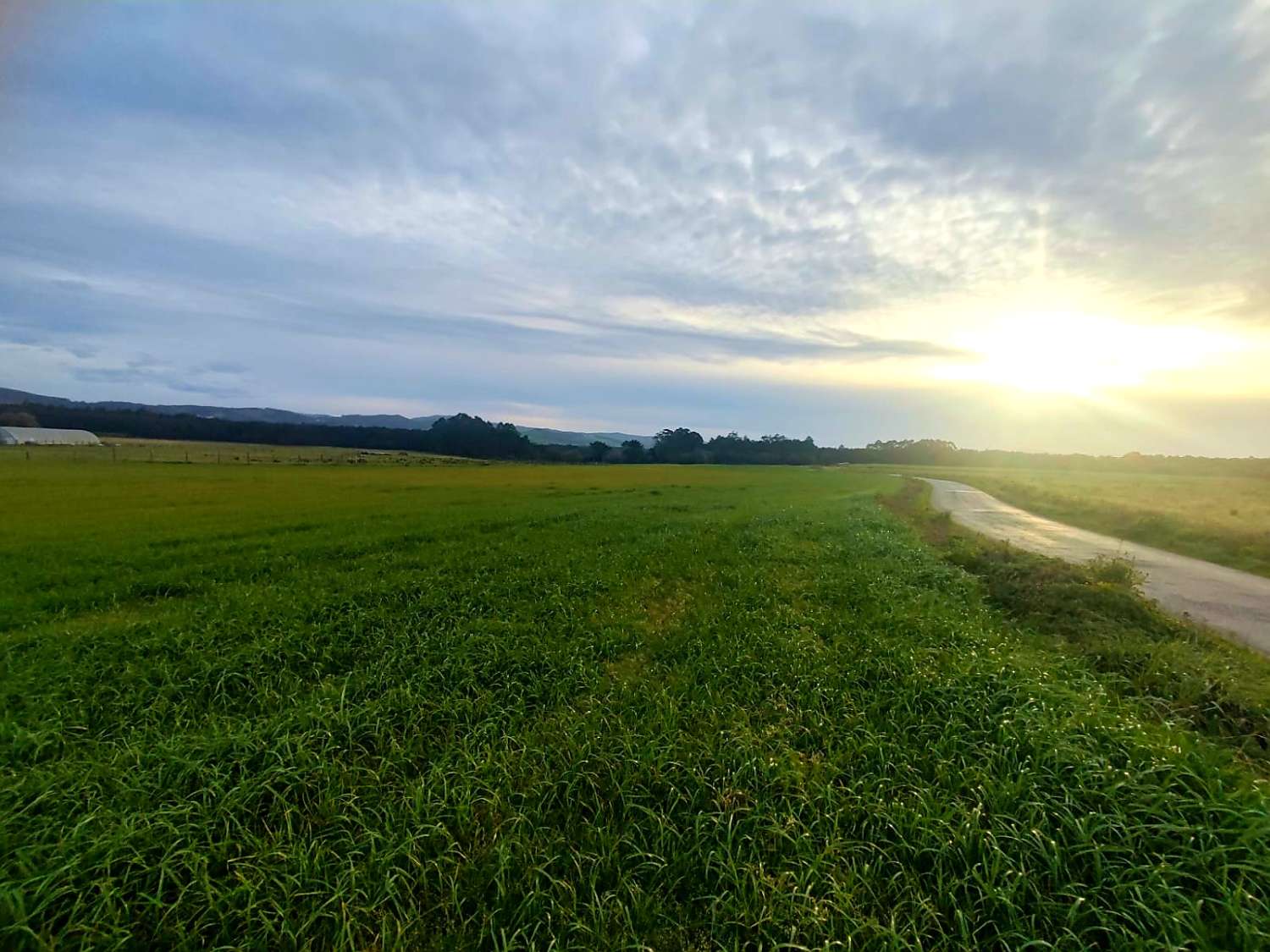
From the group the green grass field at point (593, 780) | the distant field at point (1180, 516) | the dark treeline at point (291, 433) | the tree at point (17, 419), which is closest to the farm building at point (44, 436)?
the tree at point (17, 419)

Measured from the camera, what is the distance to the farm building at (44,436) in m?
84.1

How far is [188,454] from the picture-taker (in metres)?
67.5

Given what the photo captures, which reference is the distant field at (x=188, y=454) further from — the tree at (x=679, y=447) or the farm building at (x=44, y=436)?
the tree at (x=679, y=447)

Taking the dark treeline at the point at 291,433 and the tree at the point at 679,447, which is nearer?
the dark treeline at the point at 291,433

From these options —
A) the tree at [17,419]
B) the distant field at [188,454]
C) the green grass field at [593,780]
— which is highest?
the tree at [17,419]

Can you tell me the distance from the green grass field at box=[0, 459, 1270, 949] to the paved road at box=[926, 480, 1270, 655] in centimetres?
265

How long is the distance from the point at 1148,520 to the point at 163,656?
115 ft

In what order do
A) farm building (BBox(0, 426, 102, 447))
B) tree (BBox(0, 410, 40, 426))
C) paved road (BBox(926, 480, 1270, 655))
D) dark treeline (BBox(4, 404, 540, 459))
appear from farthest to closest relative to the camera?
dark treeline (BBox(4, 404, 540, 459)), tree (BBox(0, 410, 40, 426)), farm building (BBox(0, 426, 102, 447)), paved road (BBox(926, 480, 1270, 655))

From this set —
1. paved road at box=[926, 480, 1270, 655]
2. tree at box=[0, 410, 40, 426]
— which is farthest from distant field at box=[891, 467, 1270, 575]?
tree at box=[0, 410, 40, 426]

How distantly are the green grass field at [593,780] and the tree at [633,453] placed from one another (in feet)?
349

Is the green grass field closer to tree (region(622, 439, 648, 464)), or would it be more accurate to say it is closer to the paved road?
the paved road

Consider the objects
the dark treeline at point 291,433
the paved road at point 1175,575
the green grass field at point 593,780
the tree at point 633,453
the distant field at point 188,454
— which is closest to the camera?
the green grass field at point 593,780

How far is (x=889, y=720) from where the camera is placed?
6277 mm

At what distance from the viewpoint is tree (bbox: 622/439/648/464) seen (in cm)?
11855
